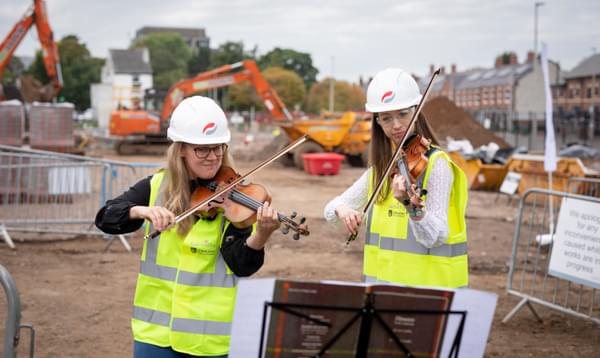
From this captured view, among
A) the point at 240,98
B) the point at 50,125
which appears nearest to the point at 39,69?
the point at 240,98

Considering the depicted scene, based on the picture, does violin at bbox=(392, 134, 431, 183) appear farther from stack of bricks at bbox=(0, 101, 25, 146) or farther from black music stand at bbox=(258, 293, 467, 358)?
stack of bricks at bbox=(0, 101, 25, 146)

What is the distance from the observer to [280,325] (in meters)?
2.54

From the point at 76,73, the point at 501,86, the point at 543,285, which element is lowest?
the point at 543,285

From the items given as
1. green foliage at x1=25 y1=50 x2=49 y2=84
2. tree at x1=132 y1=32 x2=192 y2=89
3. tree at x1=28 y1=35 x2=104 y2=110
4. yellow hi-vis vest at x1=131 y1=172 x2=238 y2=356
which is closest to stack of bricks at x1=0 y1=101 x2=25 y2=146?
yellow hi-vis vest at x1=131 y1=172 x2=238 y2=356

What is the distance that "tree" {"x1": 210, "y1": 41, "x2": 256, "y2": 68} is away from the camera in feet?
264

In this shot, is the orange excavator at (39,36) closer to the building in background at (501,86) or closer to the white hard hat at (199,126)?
the white hard hat at (199,126)

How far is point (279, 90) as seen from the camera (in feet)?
203

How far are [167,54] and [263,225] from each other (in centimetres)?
10533

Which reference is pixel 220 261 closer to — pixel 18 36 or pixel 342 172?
pixel 342 172

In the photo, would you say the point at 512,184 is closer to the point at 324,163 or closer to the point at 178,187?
the point at 324,163

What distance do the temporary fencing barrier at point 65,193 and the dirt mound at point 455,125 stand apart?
669 inches

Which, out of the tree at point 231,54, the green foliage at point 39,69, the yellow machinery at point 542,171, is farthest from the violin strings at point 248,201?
the tree at point 231,54

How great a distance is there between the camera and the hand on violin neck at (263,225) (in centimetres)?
297

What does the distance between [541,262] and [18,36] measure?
1999 centimetres
